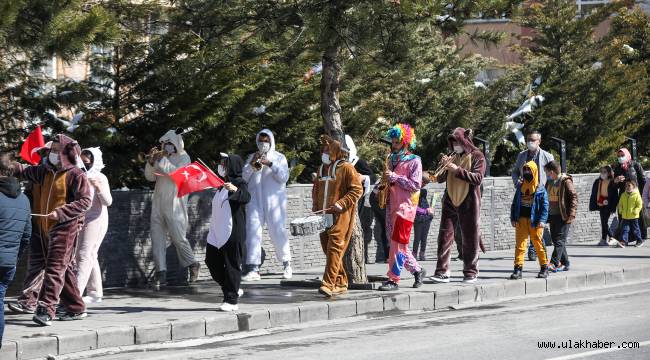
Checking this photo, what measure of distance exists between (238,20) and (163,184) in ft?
7.29

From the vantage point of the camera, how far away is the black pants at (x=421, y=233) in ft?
59.3

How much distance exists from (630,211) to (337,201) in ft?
30.1

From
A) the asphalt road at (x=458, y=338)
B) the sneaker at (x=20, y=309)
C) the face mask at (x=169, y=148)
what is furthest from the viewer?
the face mask at (x=169, y=148)

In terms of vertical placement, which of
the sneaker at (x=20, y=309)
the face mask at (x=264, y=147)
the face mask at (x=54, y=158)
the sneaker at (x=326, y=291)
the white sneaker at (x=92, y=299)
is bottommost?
the sneaker at (x=20, y=309)

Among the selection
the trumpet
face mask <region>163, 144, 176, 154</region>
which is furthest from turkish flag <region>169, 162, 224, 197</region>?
the trumpet

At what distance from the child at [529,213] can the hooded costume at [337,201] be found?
2.65 metres

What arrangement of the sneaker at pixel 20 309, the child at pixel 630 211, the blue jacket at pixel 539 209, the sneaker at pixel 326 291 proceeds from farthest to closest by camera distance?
the child at pixel 630 211 < the blue jacket at pixel 539 209 < the sneaker at pixel 326 291 < the sneaker at pixel 20 309

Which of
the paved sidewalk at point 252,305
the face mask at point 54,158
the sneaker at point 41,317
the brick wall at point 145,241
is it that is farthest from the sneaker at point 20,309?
the brick wall at point 145,241

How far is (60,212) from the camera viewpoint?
11156 millimetres

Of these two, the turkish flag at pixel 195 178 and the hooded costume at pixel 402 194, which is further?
the hooded costume at pixel 402 194

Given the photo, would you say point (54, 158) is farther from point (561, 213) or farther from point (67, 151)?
point (561, 213)

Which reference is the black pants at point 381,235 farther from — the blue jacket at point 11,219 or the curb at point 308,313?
the blue jacket at point 11,219

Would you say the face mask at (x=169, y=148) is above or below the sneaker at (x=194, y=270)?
above

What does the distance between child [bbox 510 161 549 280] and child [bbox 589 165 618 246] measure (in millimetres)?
6661
